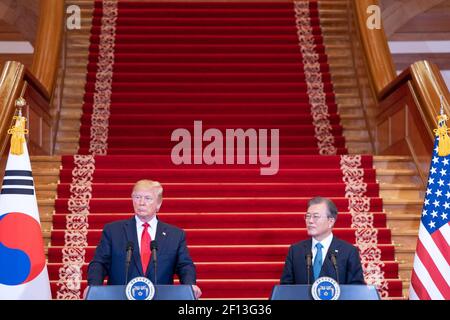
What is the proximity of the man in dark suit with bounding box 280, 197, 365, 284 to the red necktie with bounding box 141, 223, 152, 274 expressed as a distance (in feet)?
2.37

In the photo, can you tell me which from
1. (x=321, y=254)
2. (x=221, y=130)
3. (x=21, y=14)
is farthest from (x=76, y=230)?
(x=21, y=14)

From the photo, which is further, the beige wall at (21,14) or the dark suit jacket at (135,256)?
the beige wall at (21,14)

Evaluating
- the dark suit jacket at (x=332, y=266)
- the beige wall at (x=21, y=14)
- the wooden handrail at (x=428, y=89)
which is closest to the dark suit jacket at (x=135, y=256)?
the dark suit jacket at (x=332, y=266)

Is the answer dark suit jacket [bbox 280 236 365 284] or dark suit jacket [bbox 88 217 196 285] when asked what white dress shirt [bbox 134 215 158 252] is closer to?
dark suit jacket [bbox 88 217 196 285]

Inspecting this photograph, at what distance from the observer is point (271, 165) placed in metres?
7.89

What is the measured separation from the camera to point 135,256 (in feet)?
16.2

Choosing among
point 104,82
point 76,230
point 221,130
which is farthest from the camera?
point 104,82

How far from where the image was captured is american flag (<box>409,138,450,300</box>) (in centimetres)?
536

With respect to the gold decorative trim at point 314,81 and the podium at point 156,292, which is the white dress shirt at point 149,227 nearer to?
the podium at point 156,292

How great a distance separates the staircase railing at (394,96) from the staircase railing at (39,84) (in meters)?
3.04

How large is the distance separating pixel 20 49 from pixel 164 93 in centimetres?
583

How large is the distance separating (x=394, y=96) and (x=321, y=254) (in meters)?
3.79

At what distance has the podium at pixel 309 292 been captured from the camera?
Answer: 3990mm

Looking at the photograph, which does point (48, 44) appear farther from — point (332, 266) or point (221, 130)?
point (332, 266)
